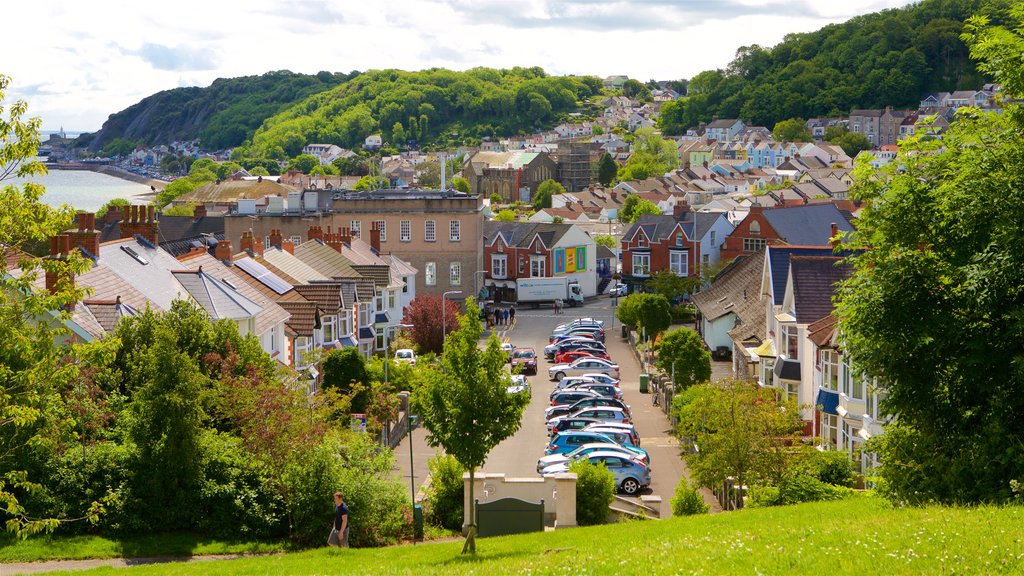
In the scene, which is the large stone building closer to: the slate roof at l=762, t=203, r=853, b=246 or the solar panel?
the slate roof at l=762, t=203, r=853, b=246

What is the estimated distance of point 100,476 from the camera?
25.8 metres

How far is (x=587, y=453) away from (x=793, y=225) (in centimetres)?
4511

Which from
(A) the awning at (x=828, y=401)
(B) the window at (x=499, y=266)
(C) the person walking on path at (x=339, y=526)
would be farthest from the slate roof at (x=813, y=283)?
(B) the window at (x=499, y=266)

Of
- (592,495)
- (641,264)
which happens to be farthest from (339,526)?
(641,264)

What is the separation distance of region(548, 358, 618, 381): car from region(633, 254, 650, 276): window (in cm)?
3175

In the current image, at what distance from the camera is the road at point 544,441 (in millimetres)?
36875

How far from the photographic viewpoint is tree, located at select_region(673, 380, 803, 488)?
97.0 feet

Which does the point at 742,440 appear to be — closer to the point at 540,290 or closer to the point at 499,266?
the point at 540,290

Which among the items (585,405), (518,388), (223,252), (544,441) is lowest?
(544,441)

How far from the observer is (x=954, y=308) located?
20500mm

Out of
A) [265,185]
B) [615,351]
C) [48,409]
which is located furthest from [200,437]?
[265,185]

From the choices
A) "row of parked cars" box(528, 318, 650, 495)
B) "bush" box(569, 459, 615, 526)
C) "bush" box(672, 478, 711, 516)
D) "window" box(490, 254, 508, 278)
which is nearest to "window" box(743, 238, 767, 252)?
"row of parked cars" box(528, 318, 650, 495)

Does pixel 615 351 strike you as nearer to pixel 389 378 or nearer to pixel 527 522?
pixel 389 378

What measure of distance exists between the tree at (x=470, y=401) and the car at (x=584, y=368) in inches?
1350
